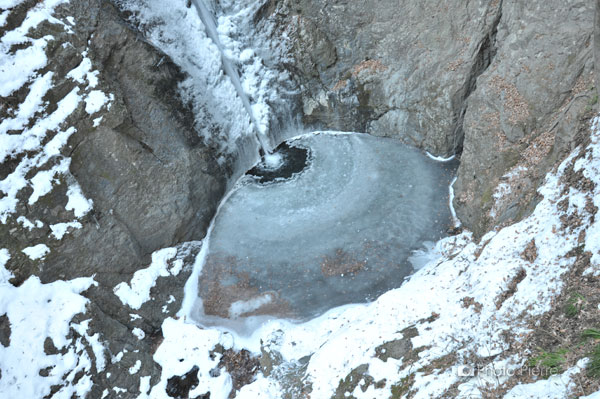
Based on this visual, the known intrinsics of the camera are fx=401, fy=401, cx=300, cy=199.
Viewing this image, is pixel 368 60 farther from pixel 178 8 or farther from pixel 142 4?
pixel 142 4

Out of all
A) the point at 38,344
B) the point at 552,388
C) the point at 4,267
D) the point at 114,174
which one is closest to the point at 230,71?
the point at 114,174

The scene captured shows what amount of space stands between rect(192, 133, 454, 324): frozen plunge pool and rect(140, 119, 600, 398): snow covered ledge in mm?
911

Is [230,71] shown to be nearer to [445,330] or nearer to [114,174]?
[114,174]

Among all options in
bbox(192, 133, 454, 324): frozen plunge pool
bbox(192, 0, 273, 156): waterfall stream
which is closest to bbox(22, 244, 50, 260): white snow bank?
bbox(192, 133, 454, 324): frozen plunge pool

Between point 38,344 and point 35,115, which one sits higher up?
point 35,115

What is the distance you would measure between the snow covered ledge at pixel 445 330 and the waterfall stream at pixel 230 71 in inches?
315

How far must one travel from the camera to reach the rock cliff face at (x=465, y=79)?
391 inches

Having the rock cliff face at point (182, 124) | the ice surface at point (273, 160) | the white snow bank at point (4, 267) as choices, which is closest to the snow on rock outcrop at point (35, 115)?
the rock cliff face at point (182, 124)

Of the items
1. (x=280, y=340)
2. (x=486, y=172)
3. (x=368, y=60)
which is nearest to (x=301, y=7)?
(x=368, y=60)

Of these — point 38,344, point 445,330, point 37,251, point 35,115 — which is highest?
point 35,115

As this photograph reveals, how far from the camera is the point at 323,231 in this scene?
13.0 meters

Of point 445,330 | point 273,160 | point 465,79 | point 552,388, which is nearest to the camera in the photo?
point 552,388

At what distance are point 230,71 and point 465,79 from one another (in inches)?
334

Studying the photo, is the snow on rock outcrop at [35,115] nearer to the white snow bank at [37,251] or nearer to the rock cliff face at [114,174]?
the rock cliff face at [114,174]
